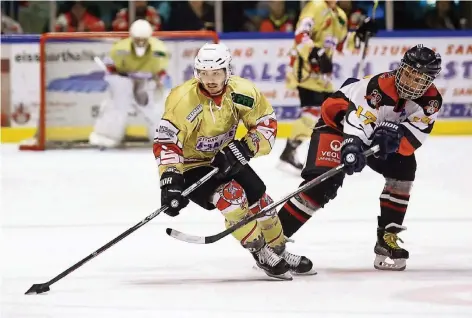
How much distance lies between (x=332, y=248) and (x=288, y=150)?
2.44 meters

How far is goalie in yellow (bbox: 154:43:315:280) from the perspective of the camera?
144 inches

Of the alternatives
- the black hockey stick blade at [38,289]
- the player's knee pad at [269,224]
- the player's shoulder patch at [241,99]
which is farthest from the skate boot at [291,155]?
the black hockey stick blade at [38,289]

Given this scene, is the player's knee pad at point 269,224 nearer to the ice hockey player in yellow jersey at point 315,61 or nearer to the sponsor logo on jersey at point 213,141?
the sponsor logo on jersey at point 213,141

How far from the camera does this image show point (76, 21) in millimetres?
8773

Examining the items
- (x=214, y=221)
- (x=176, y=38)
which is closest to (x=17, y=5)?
(x=176, y=38)

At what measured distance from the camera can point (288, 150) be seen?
22.7 ft

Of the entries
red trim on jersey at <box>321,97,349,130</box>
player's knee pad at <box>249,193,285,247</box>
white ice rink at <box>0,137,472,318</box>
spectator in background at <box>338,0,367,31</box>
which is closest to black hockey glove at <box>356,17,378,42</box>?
white ice rink at <box>0,137,472,318</box>

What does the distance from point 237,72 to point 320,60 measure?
183 centimetres

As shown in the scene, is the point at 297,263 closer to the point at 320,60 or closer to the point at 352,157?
the point at 352,157

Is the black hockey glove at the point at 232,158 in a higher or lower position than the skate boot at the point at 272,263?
higher

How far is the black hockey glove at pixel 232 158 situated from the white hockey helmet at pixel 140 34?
4565 millimetres

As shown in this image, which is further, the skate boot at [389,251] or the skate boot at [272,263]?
the skate boot at [389,251]

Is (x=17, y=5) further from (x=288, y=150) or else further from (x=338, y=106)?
(x=338, y=106)

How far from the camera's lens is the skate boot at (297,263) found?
12.9 feet
